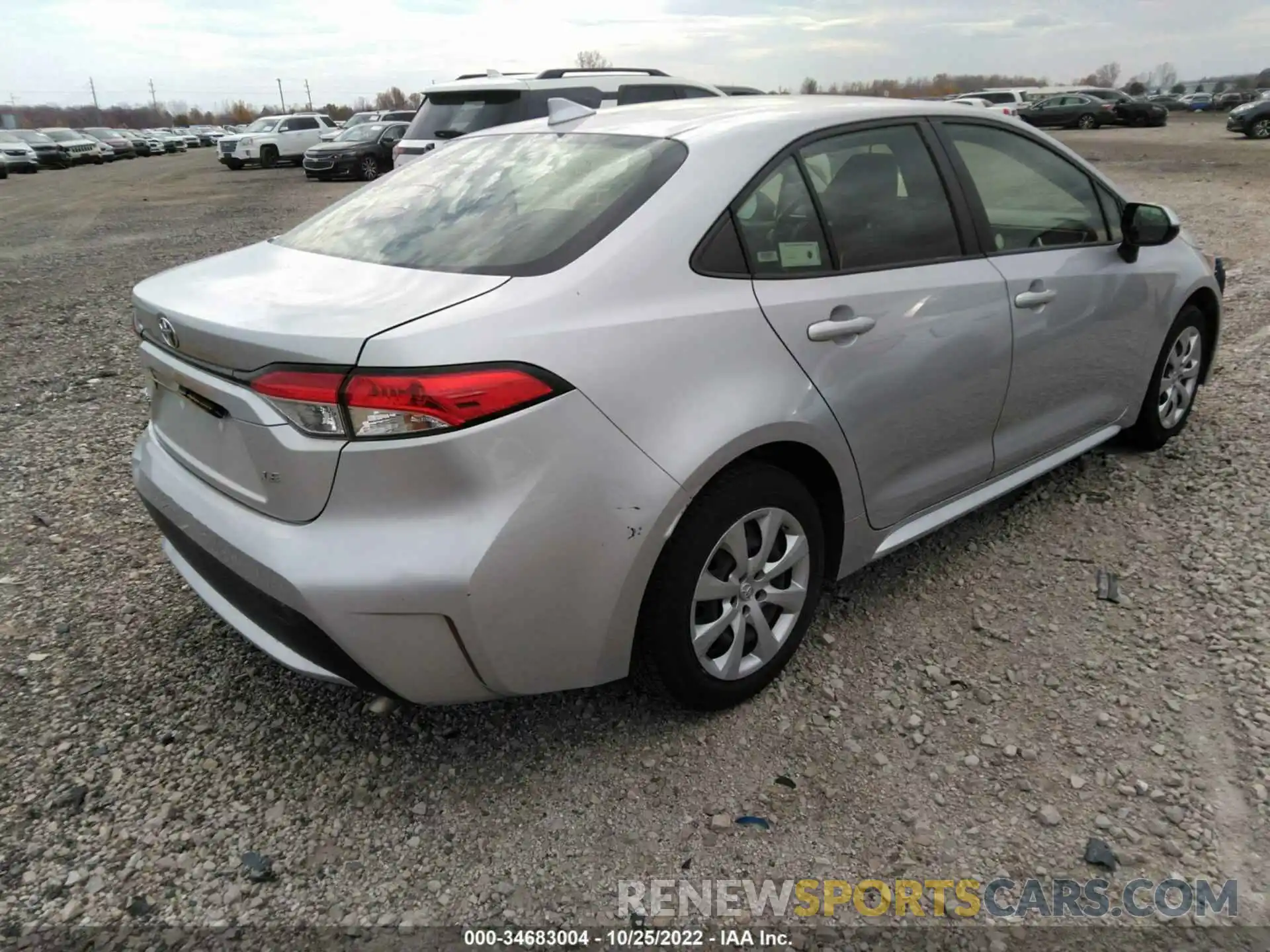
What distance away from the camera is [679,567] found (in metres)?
2.26

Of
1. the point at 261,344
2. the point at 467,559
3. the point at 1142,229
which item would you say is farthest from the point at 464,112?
the point at 467,559

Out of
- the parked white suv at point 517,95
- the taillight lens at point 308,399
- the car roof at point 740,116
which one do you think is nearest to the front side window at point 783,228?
the car roof at point 740,116

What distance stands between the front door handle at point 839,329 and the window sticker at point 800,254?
0.61 ft

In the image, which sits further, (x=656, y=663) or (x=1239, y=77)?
(x=1239, y=77)

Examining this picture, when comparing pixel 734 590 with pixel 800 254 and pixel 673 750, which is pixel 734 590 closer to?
pixel 673 750

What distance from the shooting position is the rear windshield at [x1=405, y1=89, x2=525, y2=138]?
27.6 ft

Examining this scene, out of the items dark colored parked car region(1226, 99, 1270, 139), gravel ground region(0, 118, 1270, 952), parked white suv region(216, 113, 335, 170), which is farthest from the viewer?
parked white suv region(216, 113, 335, 170)

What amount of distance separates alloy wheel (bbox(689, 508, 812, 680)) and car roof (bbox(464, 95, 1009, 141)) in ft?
3.67

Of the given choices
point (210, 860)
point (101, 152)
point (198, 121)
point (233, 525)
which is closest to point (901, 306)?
point (233, 525)

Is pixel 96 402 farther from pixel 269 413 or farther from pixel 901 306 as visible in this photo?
pixel 901 306

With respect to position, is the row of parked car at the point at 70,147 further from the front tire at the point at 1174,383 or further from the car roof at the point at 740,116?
the front tire at the point at 1174,383

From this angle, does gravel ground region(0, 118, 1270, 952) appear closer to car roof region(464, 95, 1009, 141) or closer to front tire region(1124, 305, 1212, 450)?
front tire region(1124, 305, 1212, 450)

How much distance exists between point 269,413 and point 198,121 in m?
148

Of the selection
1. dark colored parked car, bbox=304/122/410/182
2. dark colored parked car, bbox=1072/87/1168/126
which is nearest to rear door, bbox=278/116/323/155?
dark colored parked car, bbox=304/122/410/182
